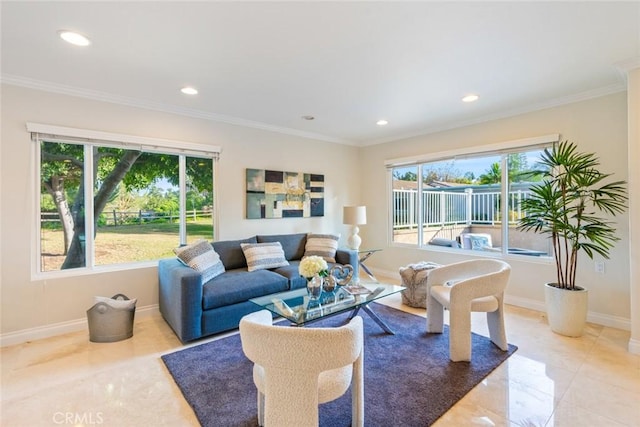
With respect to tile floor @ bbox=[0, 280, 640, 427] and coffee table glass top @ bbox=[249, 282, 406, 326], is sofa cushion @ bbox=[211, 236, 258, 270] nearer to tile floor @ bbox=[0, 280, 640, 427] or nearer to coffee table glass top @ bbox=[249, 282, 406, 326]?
tile floor @ bbox=[0, 280, 640, 427]

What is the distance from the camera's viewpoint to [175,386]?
2.06 metres

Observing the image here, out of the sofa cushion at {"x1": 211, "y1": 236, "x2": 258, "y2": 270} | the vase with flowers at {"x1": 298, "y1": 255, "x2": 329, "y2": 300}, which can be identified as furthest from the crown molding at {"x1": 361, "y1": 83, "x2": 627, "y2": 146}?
the sofa cushion at {"x1": 211, "y1": 236, "x2": 258, "y2": 270}

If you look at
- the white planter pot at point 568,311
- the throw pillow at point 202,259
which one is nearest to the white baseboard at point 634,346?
the white planter pot at point 568,311

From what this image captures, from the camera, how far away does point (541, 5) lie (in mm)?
1750

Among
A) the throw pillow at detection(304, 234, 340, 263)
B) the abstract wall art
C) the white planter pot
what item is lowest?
the white planter pot

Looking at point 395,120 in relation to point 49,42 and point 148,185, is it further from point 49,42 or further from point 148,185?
point 49,42

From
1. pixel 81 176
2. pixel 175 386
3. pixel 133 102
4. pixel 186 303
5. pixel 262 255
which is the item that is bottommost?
pixel 175 386

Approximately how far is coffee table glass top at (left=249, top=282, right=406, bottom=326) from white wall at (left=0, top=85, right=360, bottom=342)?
1.78m

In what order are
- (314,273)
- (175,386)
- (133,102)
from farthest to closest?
(133,102)
(314,273)
(175,386)

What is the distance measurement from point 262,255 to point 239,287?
741 millimetres

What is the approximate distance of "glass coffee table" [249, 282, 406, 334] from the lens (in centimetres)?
218

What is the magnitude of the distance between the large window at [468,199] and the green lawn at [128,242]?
3288mm

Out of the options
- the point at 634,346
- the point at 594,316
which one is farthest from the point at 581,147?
the point at 634,346

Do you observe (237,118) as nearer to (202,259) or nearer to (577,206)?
(202,259)
